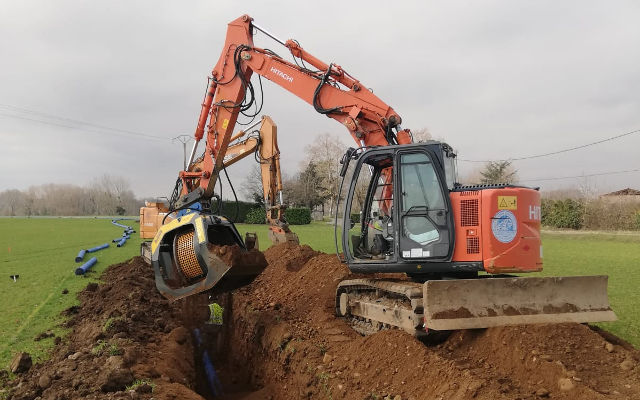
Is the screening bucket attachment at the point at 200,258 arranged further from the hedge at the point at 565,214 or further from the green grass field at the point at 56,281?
the hedge at the point at 565,214

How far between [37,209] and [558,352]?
99622 millimetres

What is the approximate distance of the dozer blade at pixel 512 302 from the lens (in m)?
5.07

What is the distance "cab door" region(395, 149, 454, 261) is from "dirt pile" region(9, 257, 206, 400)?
3040 mm

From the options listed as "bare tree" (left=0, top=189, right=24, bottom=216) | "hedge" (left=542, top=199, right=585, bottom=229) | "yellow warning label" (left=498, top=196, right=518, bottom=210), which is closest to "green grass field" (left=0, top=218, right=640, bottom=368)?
"yellow warning label" (left=498, top=196, right=518, bottom=210)

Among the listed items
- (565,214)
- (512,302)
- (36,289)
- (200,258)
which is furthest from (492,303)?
(565,214)

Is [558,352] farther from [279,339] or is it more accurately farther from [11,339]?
[11,339]

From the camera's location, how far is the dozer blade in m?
5.07

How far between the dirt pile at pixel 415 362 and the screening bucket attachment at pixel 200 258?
3.62ft

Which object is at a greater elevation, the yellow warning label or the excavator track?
the yellow warning label

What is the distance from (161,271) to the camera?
6.34 metres

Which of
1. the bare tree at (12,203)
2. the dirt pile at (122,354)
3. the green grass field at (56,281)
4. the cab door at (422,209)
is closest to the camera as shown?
the dirt pile at (122,354)

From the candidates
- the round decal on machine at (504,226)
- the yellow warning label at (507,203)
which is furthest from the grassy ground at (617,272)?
the yellow warning label at (507,203)

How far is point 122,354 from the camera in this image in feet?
16.1

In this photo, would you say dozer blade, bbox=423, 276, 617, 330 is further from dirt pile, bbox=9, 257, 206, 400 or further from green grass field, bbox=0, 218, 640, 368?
dirt pile, bbox=9, 257, 206, 400
